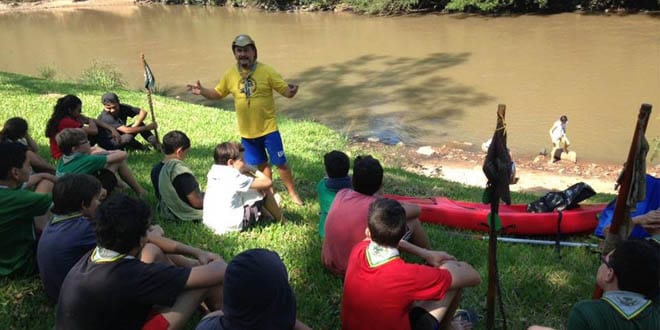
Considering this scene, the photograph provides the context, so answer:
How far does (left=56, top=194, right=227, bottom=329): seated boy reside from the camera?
100 inches

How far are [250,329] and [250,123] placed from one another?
342 cm

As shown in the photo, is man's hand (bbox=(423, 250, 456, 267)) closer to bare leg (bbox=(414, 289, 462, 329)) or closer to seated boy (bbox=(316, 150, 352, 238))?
bare leg (bbox=(414, 289, 462, 329))

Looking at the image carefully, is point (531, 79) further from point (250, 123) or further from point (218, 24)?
point (218, 24)

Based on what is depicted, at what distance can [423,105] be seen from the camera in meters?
16.0

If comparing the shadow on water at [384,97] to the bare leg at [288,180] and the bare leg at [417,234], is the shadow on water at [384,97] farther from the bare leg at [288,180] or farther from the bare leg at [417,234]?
the bare leg at [417,234]

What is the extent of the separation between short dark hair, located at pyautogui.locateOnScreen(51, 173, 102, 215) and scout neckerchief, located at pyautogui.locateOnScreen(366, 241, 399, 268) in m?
1.63

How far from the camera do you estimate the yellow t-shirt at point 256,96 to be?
17.9 feet

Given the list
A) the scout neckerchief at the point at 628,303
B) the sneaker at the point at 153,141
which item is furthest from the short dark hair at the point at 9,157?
the sneaker at the point at 153,141

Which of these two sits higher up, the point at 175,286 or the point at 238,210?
the point at 175,286

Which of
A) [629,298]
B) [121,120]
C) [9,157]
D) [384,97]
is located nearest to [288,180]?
[9,157]

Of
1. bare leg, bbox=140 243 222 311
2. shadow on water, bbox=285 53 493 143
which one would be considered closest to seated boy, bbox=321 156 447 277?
bare leg, bbox=140 243 222 311

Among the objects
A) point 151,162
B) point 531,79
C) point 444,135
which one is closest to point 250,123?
point 151,162

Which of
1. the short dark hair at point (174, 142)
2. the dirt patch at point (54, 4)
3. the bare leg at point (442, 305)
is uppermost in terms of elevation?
the dirt patch at point (54, 4)

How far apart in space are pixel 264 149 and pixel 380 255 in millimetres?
3062
